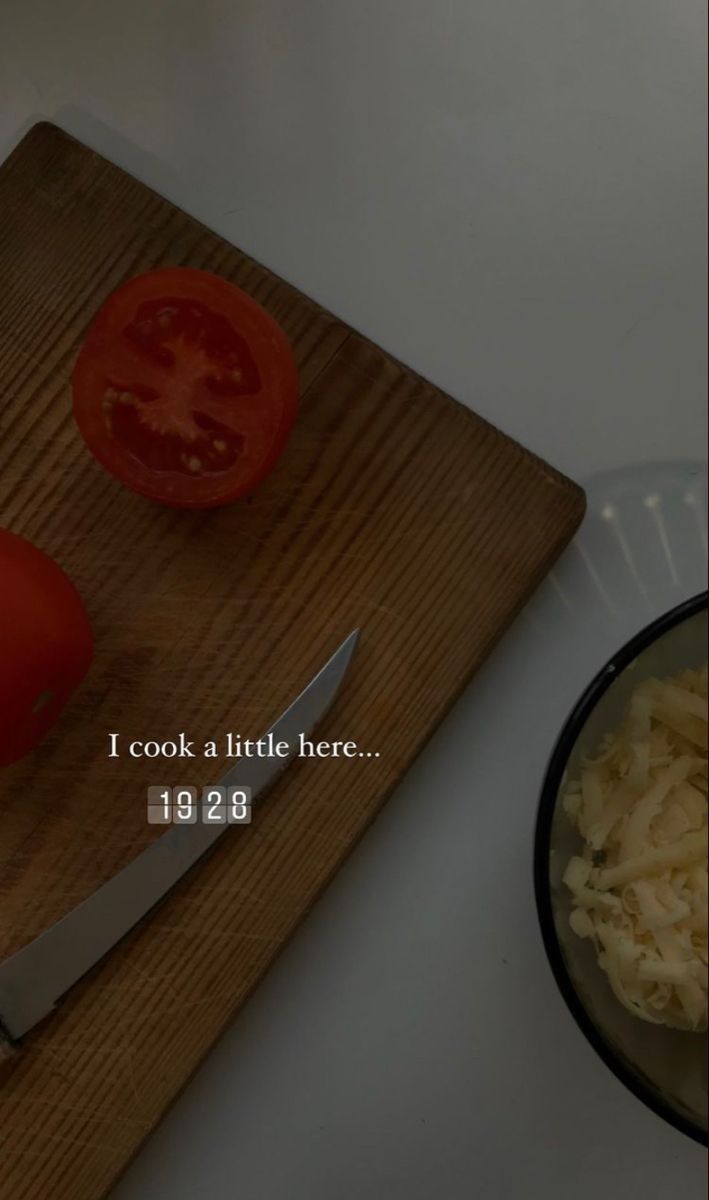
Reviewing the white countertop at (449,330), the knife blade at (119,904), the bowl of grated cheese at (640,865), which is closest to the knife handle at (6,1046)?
the knife blade at (119,904)

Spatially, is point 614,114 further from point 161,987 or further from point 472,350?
point 161,987

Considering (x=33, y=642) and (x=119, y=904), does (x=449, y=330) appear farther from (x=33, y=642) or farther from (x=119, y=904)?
(x=119, y=904)

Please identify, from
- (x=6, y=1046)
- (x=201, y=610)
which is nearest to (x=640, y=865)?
(x=201, y=610)

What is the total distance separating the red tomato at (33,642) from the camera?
0.70 metres

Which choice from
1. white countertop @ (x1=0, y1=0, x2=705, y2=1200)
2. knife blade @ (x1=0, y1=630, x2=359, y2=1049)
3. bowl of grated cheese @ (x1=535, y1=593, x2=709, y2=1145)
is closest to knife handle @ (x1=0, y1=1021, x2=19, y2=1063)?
knife blade @ (x1=0, y1=630, x2=359, y2=1049)

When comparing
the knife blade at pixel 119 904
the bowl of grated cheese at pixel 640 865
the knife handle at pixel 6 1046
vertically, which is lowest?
the knife handle at pixel 6 1046

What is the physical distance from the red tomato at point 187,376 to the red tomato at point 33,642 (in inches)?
4.3

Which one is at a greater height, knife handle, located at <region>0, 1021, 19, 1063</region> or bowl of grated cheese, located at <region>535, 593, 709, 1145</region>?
bowl of grated cheese, located at <region>535, 593, 709, 1145</region>

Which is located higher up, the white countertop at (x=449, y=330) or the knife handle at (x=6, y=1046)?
the white countertop at (x=449, y=330)

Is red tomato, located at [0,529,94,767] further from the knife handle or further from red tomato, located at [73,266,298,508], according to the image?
the knife handle

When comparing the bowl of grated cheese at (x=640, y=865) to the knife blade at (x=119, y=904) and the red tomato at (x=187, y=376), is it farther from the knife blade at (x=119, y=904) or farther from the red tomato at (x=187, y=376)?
the red tomato at (x=187, y=376)

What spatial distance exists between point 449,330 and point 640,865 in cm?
50

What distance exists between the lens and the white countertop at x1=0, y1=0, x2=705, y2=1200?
2.78ft

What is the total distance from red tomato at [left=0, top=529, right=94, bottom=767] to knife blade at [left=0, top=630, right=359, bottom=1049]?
0.44 feet
